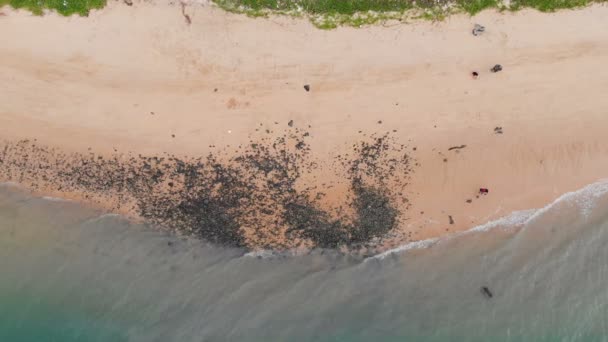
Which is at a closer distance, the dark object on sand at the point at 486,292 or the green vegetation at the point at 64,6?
the green vegetation at the point at 64,6

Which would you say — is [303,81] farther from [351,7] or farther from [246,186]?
[246,186]

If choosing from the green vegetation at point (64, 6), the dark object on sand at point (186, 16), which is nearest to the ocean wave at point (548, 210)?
the dark object on sand at point (186, 16)

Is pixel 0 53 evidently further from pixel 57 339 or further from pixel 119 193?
pixel 57 339

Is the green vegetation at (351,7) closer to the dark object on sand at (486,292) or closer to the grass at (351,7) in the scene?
the grass at (351,7)

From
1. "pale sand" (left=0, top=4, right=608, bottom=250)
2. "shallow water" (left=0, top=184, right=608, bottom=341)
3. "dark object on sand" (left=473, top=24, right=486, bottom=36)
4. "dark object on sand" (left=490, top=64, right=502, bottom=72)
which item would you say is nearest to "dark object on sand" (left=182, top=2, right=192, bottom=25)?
"pale sand" (left=0, top=4, right=608, bottom=250)

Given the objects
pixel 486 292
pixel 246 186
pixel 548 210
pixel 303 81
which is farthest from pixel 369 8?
pixel 486 292
